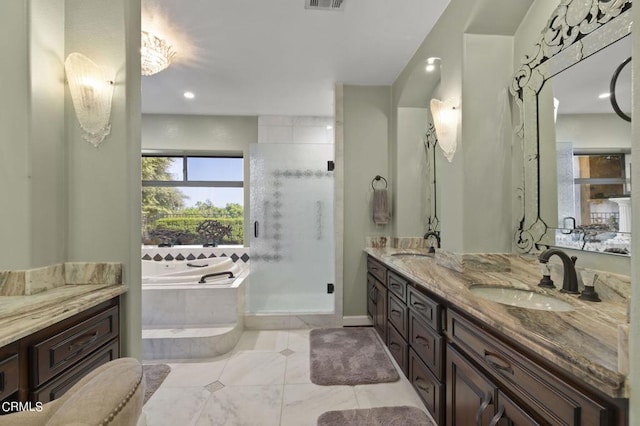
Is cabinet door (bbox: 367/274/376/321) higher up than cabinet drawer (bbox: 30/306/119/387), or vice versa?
cabinet drawer (bbox: 30/306/119/387)

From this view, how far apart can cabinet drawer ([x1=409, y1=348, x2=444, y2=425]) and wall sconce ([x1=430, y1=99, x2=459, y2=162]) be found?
54.1 inches

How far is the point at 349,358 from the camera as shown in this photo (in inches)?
95.0

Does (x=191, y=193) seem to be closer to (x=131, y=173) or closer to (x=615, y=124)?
(x=131, y=173)

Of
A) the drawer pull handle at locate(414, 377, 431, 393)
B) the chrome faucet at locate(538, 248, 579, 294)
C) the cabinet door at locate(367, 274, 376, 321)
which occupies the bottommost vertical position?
the drawer pull handle at locate(414, 377, 431, 393)

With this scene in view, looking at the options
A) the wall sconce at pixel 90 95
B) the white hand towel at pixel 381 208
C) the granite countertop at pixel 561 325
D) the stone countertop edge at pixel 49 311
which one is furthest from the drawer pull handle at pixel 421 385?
the wall sconce at pixel 90 95

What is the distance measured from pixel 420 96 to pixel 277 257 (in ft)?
7.61

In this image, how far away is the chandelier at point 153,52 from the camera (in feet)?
7.14

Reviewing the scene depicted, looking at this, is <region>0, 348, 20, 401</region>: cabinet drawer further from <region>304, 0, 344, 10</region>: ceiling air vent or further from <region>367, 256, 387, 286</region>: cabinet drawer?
<region>304, 0, 344, 10</region>: ceiling air vent

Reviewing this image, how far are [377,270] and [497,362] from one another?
5.50ft

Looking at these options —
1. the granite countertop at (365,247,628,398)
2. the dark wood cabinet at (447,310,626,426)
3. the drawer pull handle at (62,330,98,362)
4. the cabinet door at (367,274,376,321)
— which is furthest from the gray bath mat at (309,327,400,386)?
the drawer pull handle at (62,330,98,362)

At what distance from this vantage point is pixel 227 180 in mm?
4434

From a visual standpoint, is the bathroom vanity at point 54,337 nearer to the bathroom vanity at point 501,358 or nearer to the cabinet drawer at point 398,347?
the bathroom vanity at point 501,358

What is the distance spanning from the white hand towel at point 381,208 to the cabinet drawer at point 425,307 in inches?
50.6

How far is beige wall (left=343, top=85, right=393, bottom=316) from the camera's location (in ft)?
10.4
